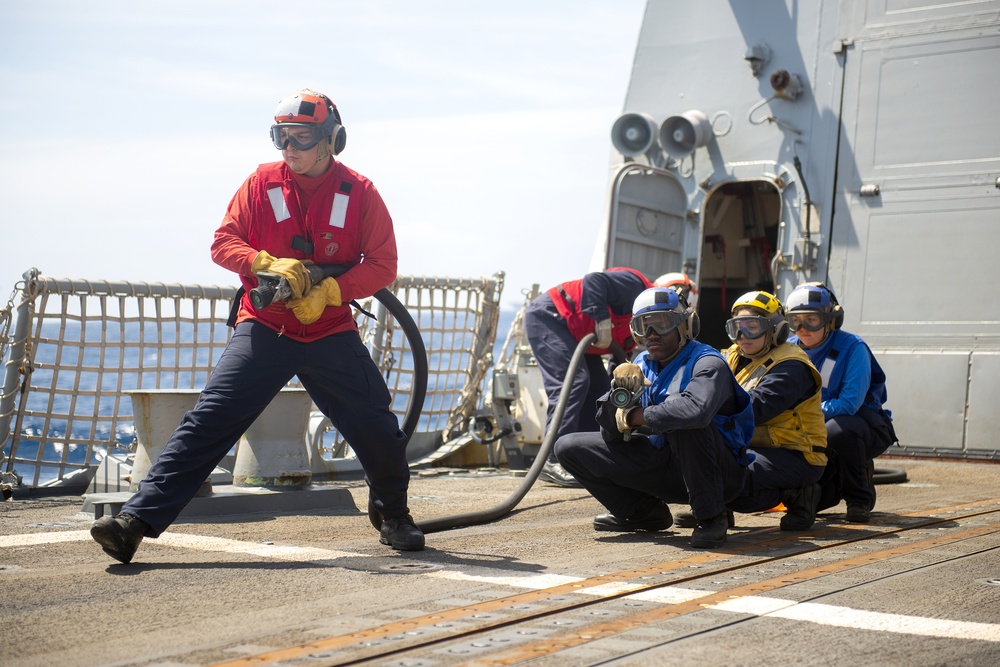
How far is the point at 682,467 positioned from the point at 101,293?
4264mm

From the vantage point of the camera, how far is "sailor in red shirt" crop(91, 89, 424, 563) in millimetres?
4938

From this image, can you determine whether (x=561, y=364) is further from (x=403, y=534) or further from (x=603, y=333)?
(x=403, y=534)

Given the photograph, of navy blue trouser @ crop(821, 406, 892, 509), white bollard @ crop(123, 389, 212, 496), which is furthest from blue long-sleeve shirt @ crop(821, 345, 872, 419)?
white bollard @ crop(123, 389, 212, 496)

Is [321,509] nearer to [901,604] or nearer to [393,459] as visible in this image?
[393,459]

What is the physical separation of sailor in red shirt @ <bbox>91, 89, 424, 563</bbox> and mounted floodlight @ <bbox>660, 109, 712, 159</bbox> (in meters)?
6.05

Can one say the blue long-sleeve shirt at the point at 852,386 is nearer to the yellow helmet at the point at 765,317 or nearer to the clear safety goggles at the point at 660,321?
the yellow helmet at the point at 765,317

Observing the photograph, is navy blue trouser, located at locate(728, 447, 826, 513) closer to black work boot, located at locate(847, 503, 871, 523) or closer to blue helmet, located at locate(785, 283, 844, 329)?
black work boot, located at locate(847, 503, 871, 523)

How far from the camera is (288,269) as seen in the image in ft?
15.9

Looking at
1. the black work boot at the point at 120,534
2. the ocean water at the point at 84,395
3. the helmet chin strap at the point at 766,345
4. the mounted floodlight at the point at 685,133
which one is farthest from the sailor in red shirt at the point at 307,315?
the mounted floodlight at the point at 685,133

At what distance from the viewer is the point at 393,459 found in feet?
17.2

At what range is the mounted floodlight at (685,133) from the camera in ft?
35.4

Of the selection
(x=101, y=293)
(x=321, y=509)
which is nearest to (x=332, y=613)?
(x=321, y=509)

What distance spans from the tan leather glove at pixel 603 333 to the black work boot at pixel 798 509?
6.46 ft

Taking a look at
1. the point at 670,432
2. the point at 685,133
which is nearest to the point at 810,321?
the point at 670,432
